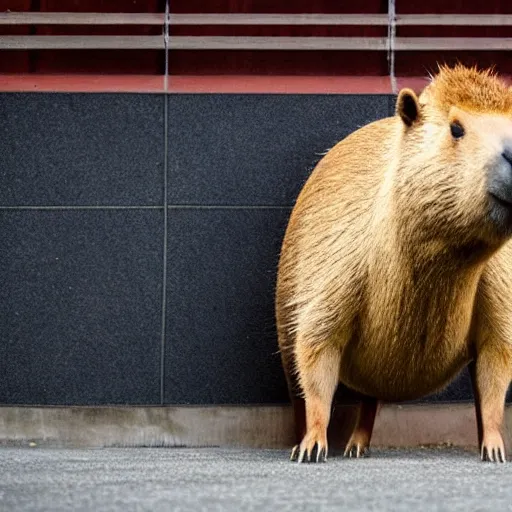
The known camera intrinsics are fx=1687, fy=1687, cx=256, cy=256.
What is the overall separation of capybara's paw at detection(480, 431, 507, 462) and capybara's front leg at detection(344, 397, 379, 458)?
39.4 inches

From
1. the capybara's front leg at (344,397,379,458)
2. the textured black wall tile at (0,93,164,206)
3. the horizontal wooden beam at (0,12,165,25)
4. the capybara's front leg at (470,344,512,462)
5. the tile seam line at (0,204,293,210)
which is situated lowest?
the capybara's front leg at (344,397,379,458)

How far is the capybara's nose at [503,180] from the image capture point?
23.6ft

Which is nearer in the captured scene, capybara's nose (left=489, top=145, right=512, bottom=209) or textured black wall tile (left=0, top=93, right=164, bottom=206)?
capybara's nose (left=489, top=145, right=512, bottom=209)

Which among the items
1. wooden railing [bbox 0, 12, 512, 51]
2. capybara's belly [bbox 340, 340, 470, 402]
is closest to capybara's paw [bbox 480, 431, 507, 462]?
capybara's belly [bbox 340, 340, 470, 402]

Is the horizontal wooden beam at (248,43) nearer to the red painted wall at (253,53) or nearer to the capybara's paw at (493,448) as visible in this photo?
the red painted wall at (253,53)

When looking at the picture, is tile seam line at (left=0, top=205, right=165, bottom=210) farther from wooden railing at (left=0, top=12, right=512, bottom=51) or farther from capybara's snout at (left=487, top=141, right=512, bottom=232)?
capybara's snout at (left=487, top=141, right=512, bottom=232)

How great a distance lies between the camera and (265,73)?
9836mm

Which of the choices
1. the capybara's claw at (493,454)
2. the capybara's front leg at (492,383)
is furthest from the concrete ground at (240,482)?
the capybara's front leg at (492,383)

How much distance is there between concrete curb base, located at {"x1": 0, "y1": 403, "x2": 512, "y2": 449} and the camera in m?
9.23

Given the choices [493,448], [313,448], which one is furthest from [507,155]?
[313,448]

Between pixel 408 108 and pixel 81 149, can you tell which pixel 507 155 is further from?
pixel 81 149

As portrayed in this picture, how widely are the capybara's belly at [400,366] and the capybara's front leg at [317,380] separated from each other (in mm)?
162

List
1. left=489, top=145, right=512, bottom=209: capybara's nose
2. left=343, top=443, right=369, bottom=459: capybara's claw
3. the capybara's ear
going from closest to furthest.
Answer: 1. left=489, top=145, right=512, bottom=209: capybara's nose
2. the capybara's ear
3. left=343, top=443, right=369, bottom=459: capybara's claw

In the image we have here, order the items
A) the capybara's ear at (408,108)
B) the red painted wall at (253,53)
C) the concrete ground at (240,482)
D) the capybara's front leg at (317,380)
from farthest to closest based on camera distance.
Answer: the red painted wall at (253,53)
the capybara's front leg at (317,380)
the capybara's ear at (408,108)
the concrete ground at (240,482)
